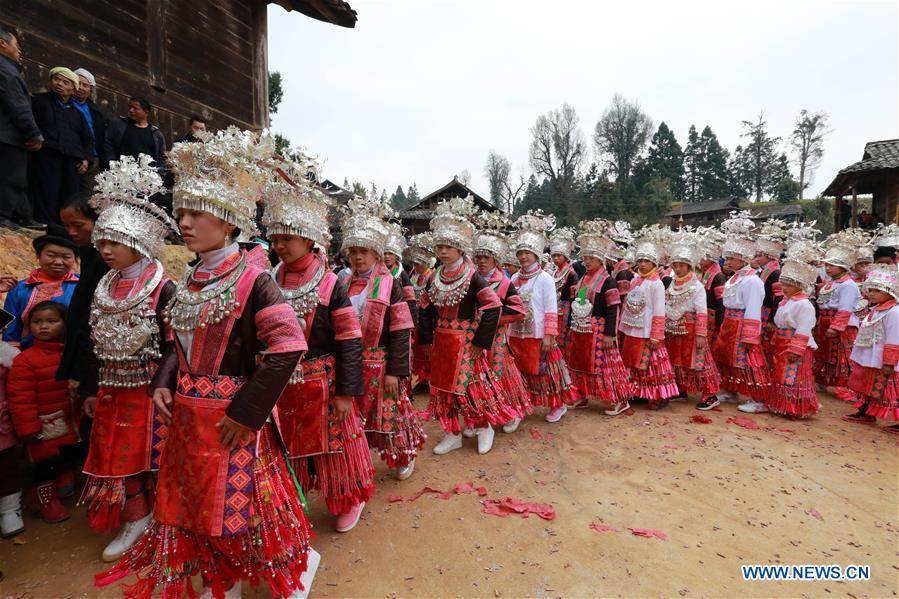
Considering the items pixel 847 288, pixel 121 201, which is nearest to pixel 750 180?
pixel 847 288

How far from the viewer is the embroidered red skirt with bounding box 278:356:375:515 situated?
2.93m

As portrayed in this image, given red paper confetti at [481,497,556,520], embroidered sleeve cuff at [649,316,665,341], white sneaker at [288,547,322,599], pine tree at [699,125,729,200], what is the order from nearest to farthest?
white sneaker at [288,547,322,599] → red paper confetti at [481,497,556,520] → embroidered sleeve cuff at [649,316,665,341] → pine tree at [699,125,729,200]

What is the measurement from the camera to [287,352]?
205cm

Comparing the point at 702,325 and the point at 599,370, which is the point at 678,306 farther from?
the point at 599,370

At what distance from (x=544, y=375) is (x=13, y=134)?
6.11 meters

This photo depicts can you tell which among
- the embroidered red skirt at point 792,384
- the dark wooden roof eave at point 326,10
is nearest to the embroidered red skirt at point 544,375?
the embroidered red skirt at point 792,384

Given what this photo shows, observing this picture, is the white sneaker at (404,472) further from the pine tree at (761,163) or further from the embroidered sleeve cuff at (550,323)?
the pine tree at (761,163)

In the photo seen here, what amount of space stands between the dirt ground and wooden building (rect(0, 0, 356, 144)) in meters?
6.03

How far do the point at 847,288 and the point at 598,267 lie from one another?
3.67 metres

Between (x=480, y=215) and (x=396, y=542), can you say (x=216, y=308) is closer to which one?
(x=396, y=542)

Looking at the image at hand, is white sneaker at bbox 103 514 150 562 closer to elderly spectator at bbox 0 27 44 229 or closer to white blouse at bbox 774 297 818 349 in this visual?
elderly spectator at bbox 0 27 44 229

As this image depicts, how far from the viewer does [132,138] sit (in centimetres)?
594

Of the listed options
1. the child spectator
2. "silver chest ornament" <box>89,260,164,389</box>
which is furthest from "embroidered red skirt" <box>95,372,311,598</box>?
the child spectator

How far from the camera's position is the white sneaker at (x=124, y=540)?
287 cm
